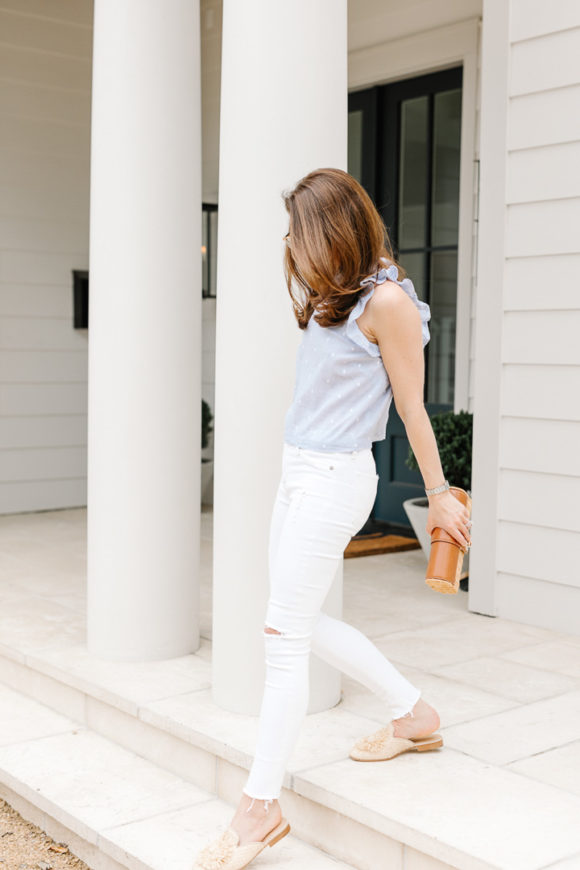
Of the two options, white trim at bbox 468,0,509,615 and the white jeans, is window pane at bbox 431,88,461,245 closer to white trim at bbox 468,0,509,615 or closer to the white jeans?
white trim at bbox 468,0,509,615

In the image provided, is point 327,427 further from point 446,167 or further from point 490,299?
point 446,167

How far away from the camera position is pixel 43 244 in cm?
643

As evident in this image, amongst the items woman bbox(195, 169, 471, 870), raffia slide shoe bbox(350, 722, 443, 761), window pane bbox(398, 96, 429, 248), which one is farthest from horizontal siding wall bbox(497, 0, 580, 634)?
window pane bbox(398, 96, 429, 248)

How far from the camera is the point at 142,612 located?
335 centimetres

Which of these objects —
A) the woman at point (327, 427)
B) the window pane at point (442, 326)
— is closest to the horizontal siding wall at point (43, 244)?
the window pane at point (442, 326)

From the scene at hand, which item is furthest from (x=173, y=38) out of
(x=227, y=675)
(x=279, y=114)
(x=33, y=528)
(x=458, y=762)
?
(x=33, y=528)

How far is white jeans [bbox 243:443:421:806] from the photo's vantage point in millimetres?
2207

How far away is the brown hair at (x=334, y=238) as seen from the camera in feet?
7.00

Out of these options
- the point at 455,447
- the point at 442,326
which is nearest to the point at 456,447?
the point at 455,447

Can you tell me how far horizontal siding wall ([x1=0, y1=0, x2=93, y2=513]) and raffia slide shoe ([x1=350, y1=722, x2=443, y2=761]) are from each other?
167 inches

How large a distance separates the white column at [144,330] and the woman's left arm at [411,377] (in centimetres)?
126

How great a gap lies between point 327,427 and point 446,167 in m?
3.55

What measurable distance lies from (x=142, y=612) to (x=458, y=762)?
1233 mm

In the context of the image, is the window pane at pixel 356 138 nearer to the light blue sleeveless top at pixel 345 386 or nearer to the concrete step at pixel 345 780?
the concrete step at pixel 345 780
